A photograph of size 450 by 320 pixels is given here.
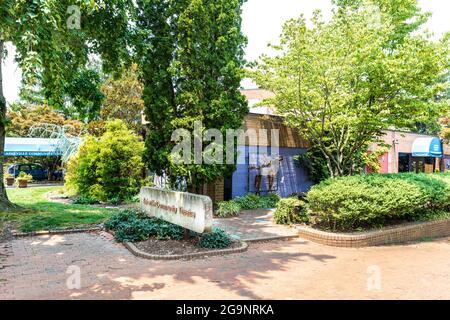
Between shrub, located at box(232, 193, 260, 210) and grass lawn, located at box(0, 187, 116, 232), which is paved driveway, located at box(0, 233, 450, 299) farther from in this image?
shrub, located at box(232, 193, 260, 210)

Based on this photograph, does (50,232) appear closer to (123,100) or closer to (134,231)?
(134,231)

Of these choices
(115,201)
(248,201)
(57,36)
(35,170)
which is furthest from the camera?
(35,170)

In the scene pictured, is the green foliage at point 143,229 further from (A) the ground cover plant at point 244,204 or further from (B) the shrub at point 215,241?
(A) the ground cover plant at point 244,204

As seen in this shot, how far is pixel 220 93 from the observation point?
1096 centimetres

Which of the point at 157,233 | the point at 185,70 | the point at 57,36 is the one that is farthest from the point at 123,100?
the point at 157,233

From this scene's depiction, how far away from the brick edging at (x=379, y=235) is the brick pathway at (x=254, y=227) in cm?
55

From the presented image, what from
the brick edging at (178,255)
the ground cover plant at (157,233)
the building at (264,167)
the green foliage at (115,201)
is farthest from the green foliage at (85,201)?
the brick edging at (178,255)

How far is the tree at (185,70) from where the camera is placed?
1052 centimetres

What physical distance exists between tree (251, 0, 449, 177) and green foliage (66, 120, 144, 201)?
22.4 feet

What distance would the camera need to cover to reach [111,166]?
583 inches

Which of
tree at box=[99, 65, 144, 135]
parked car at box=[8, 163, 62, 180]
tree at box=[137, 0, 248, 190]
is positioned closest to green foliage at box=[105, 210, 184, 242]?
tree at box=[137, 0, 248, 190]

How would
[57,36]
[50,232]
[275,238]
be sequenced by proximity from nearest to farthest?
1. [57,36]
2. [275,238]
3. [50,232]

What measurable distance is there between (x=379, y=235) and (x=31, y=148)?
83.6ft

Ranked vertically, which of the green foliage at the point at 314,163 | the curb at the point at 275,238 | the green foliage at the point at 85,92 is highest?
the green foliage at the point at 85,92
